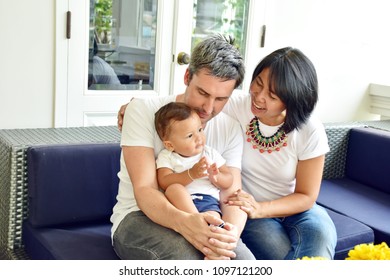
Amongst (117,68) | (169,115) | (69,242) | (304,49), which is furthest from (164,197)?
(304,49)

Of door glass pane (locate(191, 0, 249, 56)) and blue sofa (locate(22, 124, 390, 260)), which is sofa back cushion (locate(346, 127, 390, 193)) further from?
door glass pane (locate(191, 0, 249, 56))

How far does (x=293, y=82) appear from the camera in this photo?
1.78 meters

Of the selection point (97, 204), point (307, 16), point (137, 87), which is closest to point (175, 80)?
point (137, 87)

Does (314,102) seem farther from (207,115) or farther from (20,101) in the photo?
(20,101)

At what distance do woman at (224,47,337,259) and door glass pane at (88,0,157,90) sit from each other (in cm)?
136

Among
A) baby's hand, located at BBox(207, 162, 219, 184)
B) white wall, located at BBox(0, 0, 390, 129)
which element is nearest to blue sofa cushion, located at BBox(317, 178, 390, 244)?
baby's hand, located at BBox(207, 162, 219, 184)

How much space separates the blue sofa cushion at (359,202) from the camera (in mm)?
2301

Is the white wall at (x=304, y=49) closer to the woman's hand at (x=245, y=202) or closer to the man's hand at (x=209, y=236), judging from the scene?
the woman's hand at (x=245, y=202)

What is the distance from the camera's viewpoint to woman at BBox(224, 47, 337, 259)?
180 centimetres

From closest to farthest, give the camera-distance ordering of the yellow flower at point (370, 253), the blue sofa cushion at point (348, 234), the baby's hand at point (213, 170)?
the yellow flower at point (370, 253) → the baby's hand at point (213, 170) → the blue sofa cushion at point (348, 234)

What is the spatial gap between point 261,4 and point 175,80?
801 mm

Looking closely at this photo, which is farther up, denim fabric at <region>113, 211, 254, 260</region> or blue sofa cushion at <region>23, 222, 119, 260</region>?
denim fabric at <region>113, 211, 254, 260</region>

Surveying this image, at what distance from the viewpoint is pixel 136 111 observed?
5.80ft

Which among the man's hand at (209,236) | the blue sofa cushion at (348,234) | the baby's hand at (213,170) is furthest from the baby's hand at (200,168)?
the blue sofa cushion at (348,234)
